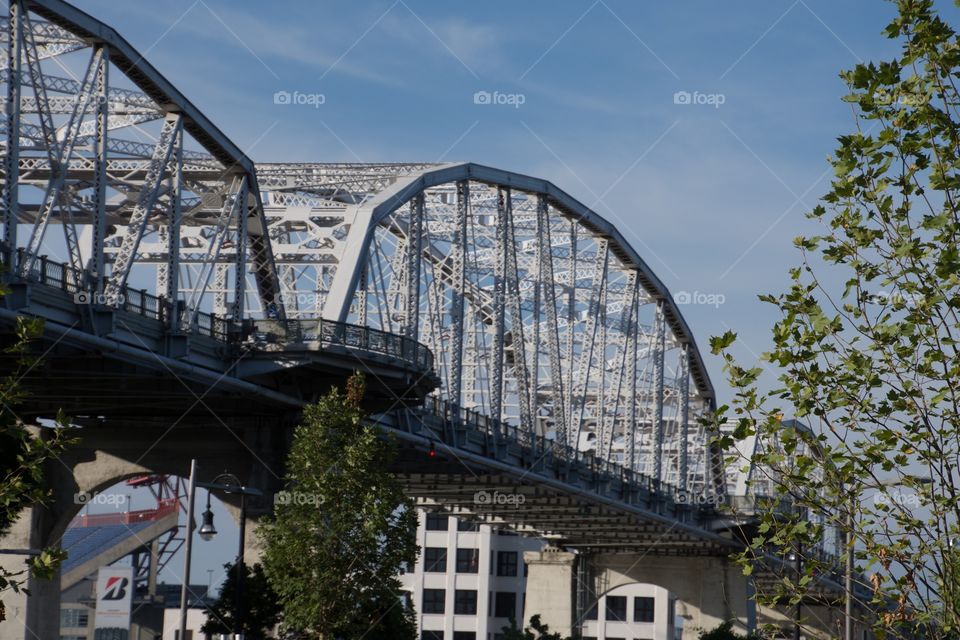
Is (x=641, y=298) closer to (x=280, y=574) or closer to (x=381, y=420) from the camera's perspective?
(x=381, y=420)

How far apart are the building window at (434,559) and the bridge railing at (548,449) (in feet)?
163

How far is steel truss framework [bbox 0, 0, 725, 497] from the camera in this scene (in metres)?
40.8

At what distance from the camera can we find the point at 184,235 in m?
64.8

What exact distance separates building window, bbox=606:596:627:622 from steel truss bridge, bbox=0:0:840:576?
59221 mm

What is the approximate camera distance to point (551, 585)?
11881 centimetres

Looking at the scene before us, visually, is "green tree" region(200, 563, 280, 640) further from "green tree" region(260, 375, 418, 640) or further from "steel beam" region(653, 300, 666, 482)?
"steel beam" region(653, 300, 666, 482)

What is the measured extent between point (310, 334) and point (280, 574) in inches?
345

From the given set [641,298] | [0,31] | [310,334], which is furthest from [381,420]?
[641,298]

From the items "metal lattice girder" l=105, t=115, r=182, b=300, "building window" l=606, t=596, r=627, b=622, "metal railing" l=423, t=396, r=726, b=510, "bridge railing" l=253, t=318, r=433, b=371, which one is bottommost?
"building window" l=606, t=596, r=627, b=622

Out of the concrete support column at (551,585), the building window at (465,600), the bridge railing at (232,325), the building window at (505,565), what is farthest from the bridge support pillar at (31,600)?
the building window at (505,565)

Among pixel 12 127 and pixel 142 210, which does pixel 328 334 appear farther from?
pixel 12 127

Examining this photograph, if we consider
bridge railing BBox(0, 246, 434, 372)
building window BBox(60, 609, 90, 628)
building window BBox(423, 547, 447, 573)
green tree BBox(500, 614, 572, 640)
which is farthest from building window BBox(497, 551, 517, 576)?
bridge railing BBox(0, 246, 434, 372)

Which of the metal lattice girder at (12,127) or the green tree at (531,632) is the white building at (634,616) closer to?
the green tree at (531,632)

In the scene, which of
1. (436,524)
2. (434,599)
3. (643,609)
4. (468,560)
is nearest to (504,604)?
(468,560)
